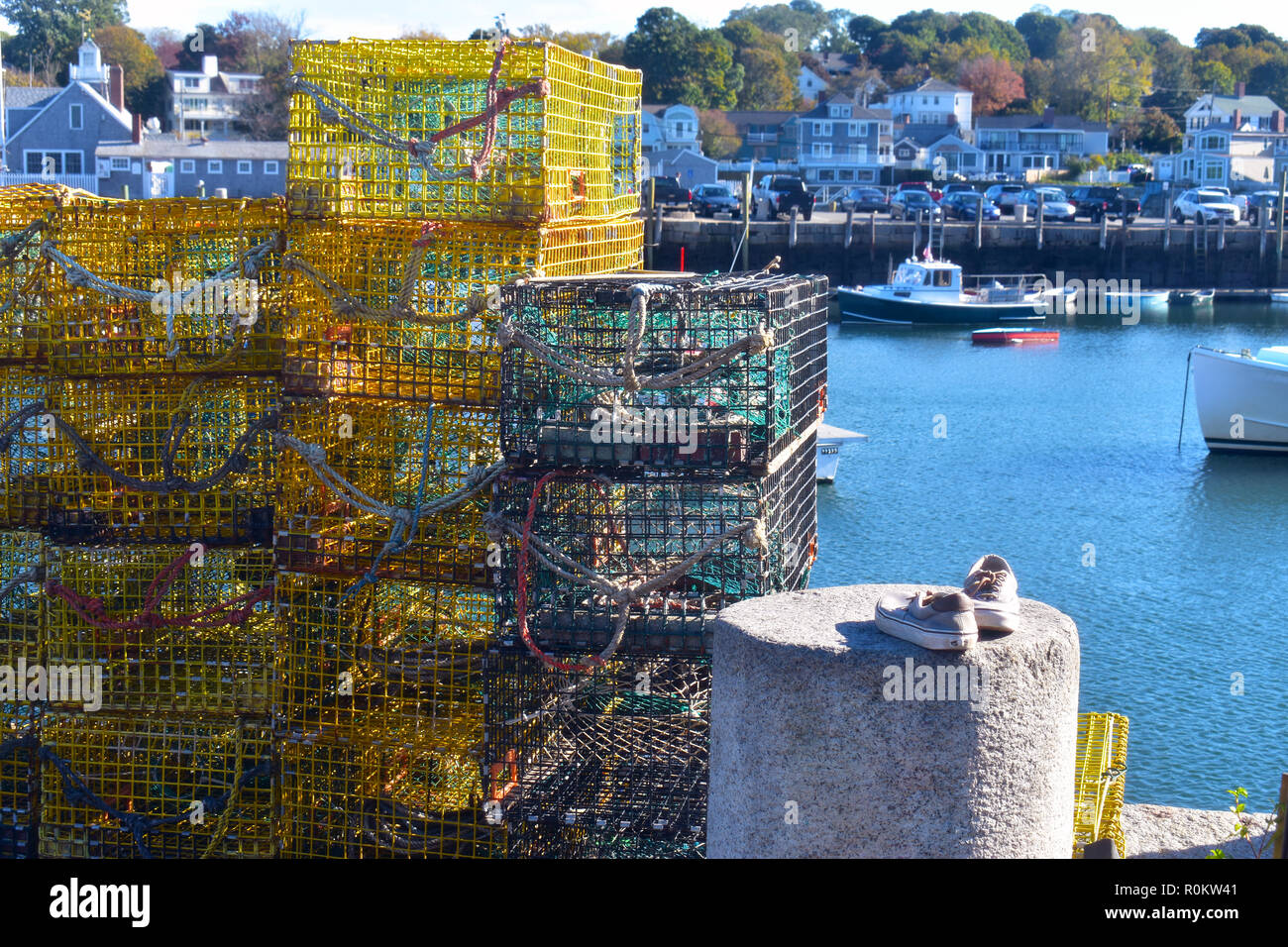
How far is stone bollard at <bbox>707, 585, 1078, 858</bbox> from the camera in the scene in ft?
11.2

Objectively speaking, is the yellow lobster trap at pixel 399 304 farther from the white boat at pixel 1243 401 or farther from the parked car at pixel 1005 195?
the parked car at pixel 1005 195

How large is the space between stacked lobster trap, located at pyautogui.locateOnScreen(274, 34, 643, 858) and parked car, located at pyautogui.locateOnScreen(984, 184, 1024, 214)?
178 ft

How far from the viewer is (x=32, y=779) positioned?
6.00 metres

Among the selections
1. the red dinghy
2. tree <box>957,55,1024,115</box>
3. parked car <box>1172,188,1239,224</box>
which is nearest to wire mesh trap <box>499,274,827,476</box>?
the red dinghy

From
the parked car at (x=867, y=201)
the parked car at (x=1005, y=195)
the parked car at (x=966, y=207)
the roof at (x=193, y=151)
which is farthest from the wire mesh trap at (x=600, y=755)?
the parked car at (x=1005, y=195)

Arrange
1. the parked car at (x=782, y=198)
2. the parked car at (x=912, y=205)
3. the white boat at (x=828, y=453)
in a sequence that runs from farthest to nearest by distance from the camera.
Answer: the parked car at (x=782, y=198) → the parked car at (x=912, y=205) → the white boat at (x=828, y=453)

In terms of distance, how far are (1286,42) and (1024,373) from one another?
9623cm

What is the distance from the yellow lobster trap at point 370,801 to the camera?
5457mm

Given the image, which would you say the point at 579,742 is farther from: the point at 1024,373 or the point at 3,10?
the point at 3,10

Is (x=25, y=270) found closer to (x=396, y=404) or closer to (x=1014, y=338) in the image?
(x=396, y=404)

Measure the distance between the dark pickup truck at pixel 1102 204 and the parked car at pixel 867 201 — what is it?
24.4ft

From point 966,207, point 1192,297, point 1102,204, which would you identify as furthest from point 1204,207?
point 966,207

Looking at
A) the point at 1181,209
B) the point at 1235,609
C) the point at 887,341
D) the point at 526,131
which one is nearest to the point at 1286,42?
the point at 1181,209

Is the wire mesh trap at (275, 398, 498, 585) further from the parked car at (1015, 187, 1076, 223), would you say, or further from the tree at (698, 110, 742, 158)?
the tree at (698, 110, 742, 158)
